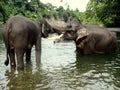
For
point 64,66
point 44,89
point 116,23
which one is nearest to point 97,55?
point 64,66

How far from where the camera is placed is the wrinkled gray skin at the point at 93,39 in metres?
12.3

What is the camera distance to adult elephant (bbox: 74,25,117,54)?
40.4 feet

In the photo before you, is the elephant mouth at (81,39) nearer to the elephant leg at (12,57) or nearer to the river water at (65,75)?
the river water at (65,75)

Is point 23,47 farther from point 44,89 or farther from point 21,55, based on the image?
point 44,89

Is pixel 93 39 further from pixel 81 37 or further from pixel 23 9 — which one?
pixel 23 9

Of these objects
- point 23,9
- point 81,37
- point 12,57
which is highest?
point 23,9

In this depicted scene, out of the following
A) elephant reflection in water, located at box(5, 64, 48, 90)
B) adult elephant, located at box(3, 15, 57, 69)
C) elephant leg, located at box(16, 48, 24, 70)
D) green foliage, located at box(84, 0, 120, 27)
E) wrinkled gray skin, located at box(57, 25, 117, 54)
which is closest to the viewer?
elephant reflection in water, located at box(5, 64, 48, 90)

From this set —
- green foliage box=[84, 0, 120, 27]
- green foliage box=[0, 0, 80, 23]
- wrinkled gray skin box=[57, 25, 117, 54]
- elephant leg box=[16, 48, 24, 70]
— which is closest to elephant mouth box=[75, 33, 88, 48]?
wrinkled gray skin box=[57, 25, 117, 54]

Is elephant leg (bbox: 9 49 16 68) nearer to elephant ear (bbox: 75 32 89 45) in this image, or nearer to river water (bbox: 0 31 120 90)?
river water (bbox: 0 31 120 90)

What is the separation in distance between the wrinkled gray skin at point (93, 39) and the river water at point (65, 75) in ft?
3.60

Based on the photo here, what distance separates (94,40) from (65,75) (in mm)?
4351

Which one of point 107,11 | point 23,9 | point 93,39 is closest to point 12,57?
point 93,39

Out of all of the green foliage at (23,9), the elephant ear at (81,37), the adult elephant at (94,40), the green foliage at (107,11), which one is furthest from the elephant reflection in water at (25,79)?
the green foliage at (23,9)

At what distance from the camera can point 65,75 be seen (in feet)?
28.0
